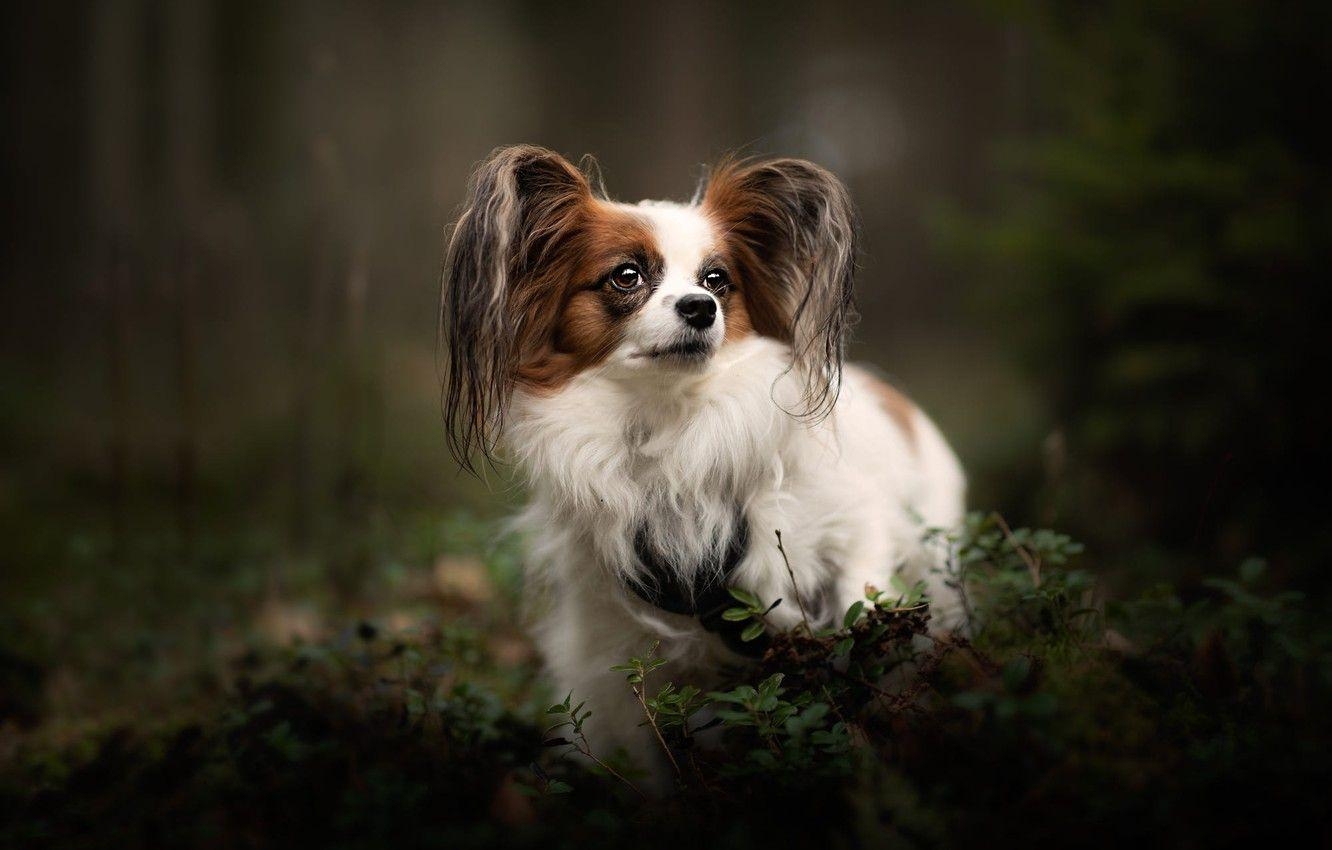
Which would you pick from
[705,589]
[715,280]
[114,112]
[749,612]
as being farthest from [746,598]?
[114,112]

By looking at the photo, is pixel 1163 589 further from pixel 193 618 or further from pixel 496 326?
pixel 193 618

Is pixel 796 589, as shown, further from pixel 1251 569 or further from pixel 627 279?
pixel 1251 569

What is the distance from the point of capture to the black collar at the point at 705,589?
7.30ft

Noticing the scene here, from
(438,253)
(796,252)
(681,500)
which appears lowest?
(438,253)

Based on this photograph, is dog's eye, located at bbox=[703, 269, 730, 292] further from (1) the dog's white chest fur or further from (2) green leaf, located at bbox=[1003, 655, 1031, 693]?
(2) green leaf, located at bbox=[1003, 655, 1031, 693]

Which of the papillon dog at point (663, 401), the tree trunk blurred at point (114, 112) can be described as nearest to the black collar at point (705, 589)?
the papillon dog at point (663, 401)

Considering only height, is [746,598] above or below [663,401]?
below


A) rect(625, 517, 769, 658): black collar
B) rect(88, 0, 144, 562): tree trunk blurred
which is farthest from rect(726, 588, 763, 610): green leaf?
rect(88, 0, 144, 562): tree trunk blurred

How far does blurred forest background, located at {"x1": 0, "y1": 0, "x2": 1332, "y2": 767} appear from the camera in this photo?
3521mm

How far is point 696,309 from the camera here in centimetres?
218

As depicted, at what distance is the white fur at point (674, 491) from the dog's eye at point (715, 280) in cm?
4

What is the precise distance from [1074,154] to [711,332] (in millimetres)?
2496

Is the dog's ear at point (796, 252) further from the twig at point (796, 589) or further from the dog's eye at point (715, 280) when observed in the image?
the twig at point (796, 589)

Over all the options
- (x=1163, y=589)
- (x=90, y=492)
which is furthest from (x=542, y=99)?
(x=1163, y=589)
